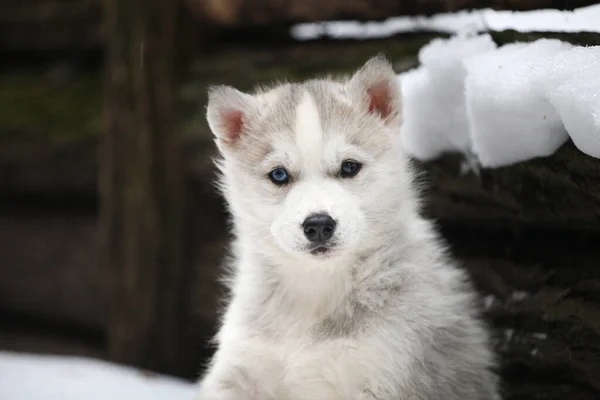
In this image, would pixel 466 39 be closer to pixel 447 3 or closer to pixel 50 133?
pixel 447 3

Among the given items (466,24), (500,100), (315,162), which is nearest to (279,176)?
(315,162)

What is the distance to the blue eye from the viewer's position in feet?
8.25

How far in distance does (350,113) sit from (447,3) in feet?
2.30

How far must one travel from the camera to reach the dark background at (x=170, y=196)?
2.79m

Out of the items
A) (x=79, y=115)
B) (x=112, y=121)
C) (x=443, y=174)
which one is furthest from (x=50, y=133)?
(x=443, y=174)

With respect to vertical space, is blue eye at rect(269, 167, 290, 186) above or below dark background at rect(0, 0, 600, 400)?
above

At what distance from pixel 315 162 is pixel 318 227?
27 cm

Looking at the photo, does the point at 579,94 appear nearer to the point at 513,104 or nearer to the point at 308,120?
the point at 513,104

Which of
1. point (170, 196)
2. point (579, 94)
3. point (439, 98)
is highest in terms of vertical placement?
point (579, 94)

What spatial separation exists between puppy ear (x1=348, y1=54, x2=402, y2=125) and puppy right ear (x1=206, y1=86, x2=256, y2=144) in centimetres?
38

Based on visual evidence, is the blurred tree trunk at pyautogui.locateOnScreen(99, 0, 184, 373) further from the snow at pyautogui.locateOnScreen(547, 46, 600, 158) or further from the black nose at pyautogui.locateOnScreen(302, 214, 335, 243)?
the snow at pyautogui.locateOnScreen(547, 46, 600, 158)

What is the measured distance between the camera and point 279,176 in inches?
99.4

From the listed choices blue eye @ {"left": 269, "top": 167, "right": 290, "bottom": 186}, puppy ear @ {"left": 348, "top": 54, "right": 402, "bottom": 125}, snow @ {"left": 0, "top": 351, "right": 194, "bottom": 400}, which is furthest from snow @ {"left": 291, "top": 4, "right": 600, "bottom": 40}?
snow @ {"left": 0, "top": 351, "right": 194, "bottom": 400}

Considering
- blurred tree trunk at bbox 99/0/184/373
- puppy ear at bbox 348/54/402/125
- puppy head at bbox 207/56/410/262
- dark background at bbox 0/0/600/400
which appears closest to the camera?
puppy head at bbox 207/56/410/262
